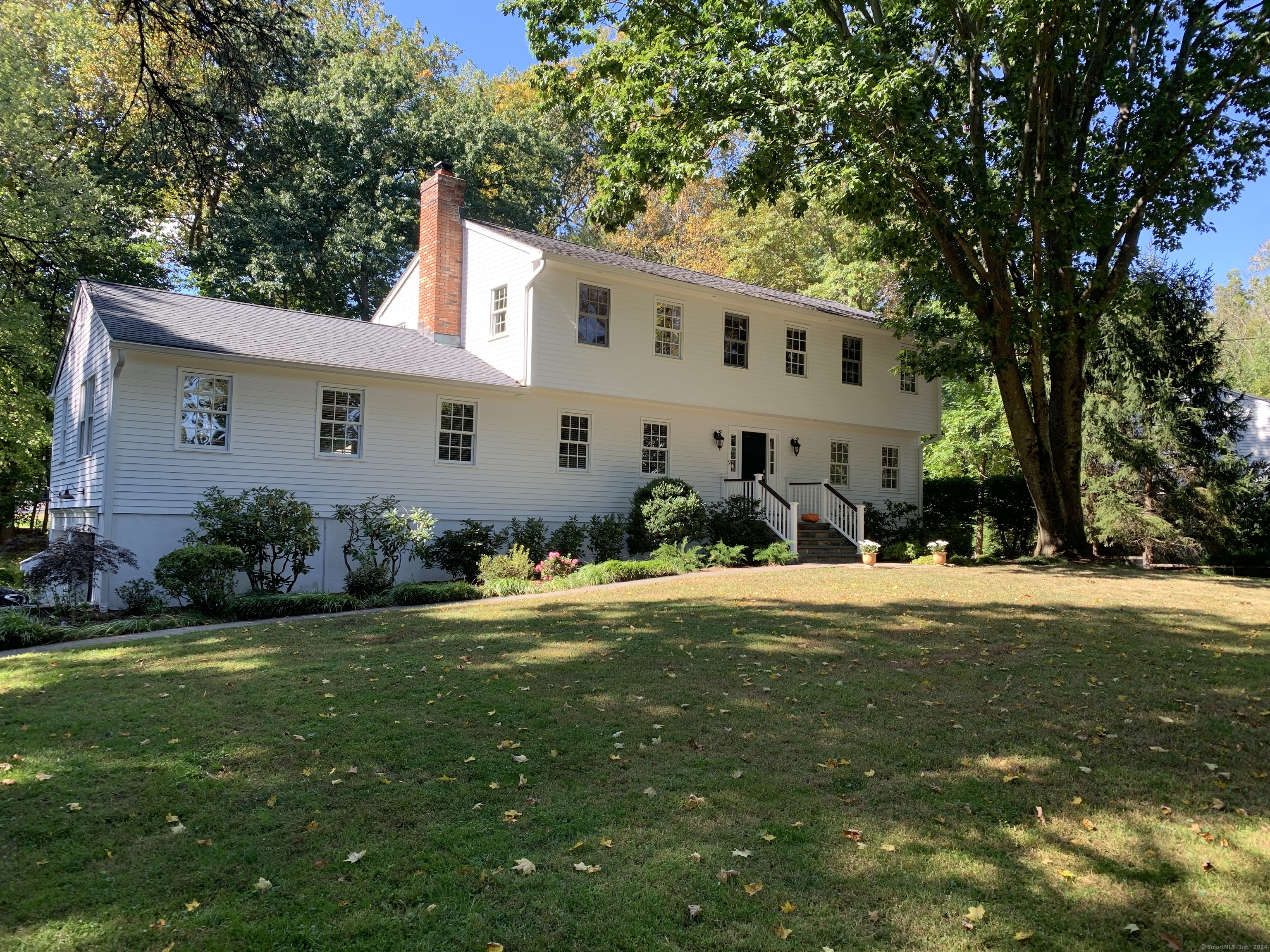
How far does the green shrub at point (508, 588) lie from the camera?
13.2m

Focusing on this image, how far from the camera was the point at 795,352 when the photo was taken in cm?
2153

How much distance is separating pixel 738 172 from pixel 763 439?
7.84 meters

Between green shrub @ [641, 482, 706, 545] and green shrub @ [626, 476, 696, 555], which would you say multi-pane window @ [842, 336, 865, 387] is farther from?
green shrub @ [641, 482, 706, 545]

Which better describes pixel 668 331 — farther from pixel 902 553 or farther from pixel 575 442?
pixel 902 553

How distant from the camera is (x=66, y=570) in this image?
11375mm

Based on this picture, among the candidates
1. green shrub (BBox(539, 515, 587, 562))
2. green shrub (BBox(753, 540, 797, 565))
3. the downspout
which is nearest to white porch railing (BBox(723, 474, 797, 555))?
green shrub (BBox(753, 540, 797, 565))

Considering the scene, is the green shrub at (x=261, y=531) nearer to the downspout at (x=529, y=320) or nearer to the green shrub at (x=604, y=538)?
the downspout at (x=529, y=320)

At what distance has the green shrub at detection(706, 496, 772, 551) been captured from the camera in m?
18.5

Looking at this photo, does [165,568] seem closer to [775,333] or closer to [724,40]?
[724,40]

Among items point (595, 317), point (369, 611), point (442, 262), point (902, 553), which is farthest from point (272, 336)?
point (902, 553)

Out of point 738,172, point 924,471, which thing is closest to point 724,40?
point 738,172

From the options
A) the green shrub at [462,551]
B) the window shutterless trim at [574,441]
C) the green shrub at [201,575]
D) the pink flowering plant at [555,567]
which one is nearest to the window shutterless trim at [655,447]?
the window shutterless trim at [574,441]

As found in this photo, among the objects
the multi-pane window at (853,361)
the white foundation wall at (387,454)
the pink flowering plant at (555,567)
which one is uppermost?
the multi-pane window at (853,361)

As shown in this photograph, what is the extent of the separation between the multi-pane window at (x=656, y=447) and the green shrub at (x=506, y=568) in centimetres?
513
